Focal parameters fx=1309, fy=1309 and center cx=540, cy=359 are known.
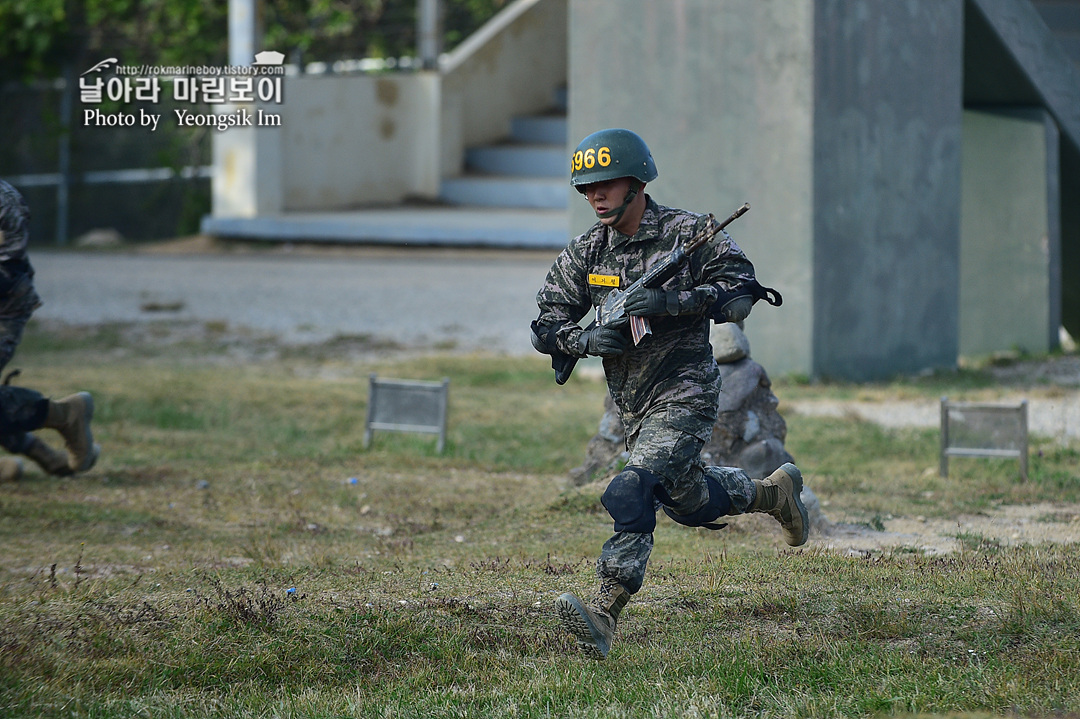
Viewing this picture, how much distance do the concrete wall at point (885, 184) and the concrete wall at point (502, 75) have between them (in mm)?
12172

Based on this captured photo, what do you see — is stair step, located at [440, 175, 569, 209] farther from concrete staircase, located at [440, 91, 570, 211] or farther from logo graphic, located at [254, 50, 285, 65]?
logo graphic, located at [254, 50, 285, 65]

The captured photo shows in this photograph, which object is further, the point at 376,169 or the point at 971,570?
the point at 376,169

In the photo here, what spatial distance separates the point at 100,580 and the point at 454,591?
168cm

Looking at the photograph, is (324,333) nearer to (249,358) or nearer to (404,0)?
(249,358)

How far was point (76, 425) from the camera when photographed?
819 centimetres

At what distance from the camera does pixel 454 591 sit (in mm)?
5477

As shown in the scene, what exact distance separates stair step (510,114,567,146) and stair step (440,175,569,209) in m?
1.36

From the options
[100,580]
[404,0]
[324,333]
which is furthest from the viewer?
[404,0]

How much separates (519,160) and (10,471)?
618 inches

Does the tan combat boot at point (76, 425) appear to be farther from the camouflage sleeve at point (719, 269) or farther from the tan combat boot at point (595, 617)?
the camouflage sleeve at point (719, 269)

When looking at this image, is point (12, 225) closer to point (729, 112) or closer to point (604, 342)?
point (604, 342)

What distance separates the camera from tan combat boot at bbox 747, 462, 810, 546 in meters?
5.19

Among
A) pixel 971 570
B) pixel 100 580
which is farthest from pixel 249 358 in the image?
pixel 971 570

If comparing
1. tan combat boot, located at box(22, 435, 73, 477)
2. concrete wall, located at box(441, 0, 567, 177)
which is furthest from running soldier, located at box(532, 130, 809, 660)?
concrete wall, located at box(441, 0, 567, 177)
